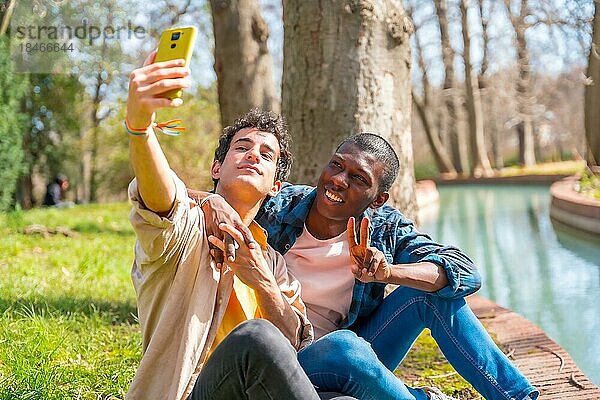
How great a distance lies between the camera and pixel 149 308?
6.98 feet

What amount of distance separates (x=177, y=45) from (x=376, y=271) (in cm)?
98

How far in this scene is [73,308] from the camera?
431 centimetres

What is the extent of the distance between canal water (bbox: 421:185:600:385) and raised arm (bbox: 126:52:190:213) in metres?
3.11

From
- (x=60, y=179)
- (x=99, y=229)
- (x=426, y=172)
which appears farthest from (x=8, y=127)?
(x=426, y=172)

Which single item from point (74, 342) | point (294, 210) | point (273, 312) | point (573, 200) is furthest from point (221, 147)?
point (573, 200)

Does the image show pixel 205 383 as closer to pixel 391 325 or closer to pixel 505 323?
pixel 391 325

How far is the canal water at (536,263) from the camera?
17.7 feet

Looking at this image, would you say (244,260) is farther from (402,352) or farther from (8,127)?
(8,127)

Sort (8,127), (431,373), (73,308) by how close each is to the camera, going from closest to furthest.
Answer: (431,373)
(73,308)
(8,127)

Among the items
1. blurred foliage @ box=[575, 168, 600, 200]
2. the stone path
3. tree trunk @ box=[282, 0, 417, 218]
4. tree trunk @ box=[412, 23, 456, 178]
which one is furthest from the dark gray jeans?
tree trunk @ box=[412, 23, 456, 178]

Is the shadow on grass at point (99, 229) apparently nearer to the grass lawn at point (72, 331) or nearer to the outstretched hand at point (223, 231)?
the grass lawn at point (72, 331)

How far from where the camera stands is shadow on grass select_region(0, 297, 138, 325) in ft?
13.3

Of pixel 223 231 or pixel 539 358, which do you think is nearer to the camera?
pixel 223 231

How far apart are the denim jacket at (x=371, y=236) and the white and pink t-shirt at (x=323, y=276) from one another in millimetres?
42
